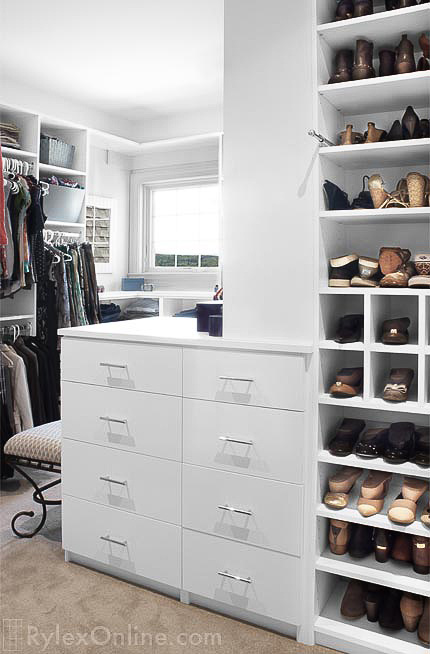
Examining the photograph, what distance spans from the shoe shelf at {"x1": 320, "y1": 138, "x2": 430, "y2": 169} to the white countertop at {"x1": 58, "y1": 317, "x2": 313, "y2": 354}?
1.72ft

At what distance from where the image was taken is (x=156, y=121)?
5.14 meters

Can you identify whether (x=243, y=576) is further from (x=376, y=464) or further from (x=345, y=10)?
(x=345, y=10)

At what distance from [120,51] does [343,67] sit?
229 cm

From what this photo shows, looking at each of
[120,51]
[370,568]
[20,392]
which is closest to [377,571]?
[370,568]

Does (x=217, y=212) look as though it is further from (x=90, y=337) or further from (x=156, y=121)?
(x=90, y=337)

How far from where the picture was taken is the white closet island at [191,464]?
1874 mm

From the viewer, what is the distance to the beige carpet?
1.84m

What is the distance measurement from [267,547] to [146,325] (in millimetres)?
1077

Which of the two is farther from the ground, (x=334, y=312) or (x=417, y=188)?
(x=417, y=188)

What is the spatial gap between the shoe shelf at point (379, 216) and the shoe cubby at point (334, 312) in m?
0.26

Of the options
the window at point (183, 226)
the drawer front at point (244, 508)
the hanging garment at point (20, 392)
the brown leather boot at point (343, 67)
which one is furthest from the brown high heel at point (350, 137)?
the window at point (183, 226)

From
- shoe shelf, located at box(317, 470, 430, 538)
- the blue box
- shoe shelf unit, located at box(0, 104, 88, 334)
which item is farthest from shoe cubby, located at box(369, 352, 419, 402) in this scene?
the blue box

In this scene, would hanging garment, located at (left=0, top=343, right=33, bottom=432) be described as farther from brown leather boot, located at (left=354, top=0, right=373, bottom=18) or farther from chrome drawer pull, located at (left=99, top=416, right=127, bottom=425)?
brown leather boot, located at (left=354, top=0, right=373, bottom=18)

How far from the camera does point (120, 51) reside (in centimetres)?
368
